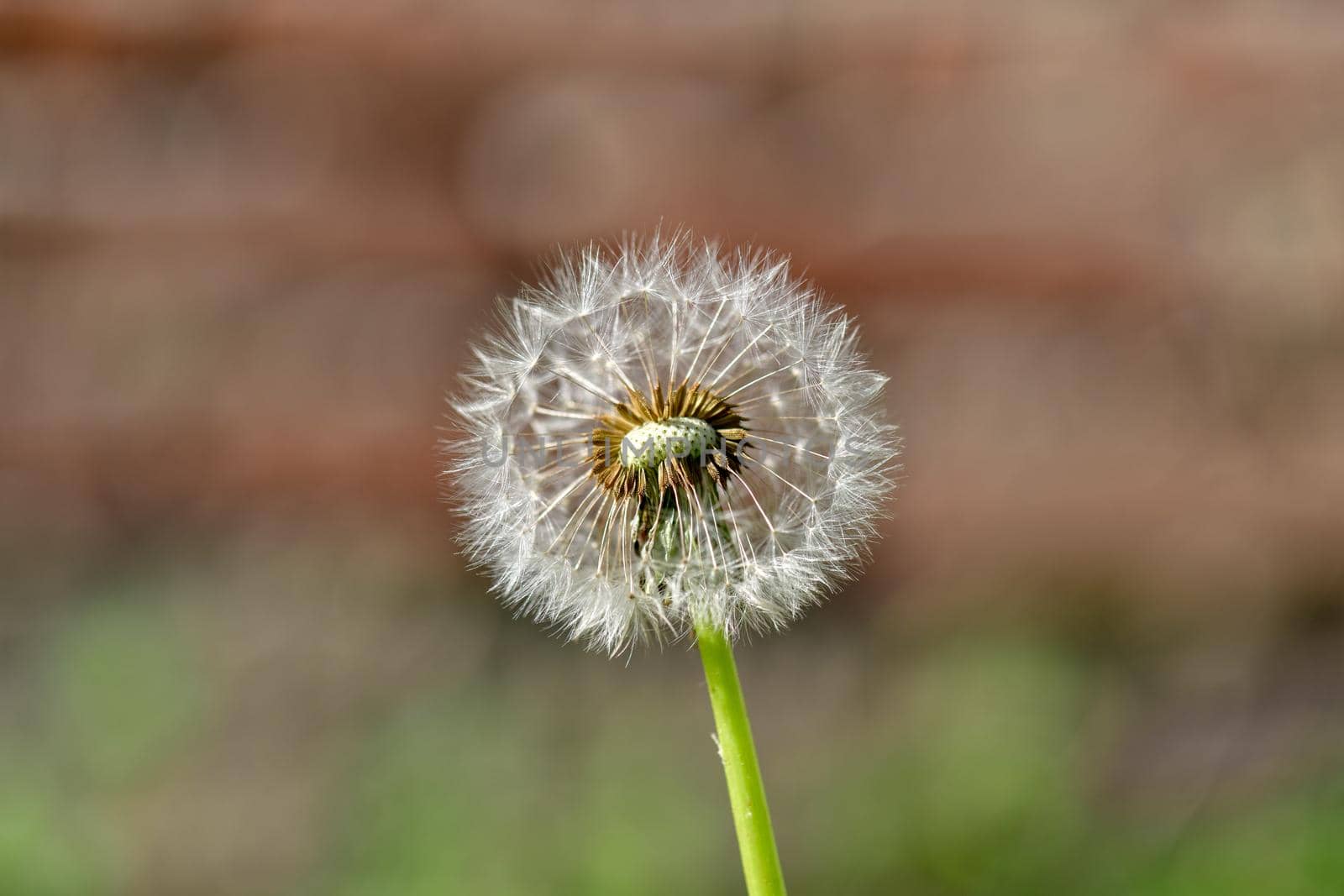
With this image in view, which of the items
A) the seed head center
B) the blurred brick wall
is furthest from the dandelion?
the blurred brick wall

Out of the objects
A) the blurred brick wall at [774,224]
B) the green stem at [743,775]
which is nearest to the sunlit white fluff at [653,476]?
the green stem at [743,775]

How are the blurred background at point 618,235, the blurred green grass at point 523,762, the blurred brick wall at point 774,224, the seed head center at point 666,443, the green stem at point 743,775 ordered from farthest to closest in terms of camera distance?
1. the blurred brick wall at point 774,224
2. the blurred background at point 618,235
3. the blurred green grass at point 523,762
4. the seed head center at point 666,443
5. the green stem at point 743,775

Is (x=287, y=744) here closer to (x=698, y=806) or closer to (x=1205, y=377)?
(x=698, y=806)

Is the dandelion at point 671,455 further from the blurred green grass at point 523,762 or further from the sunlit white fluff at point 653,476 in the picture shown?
the blurred green grass at point 523,762

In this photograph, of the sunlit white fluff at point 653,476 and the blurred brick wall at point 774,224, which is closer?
the sunlit white fluff at point 653,476

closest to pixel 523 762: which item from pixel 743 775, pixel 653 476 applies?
pixel 653 476

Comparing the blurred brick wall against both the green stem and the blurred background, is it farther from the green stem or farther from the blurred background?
the green stem

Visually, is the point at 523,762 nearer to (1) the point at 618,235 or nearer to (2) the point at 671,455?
A: (1) the point at 618,235
